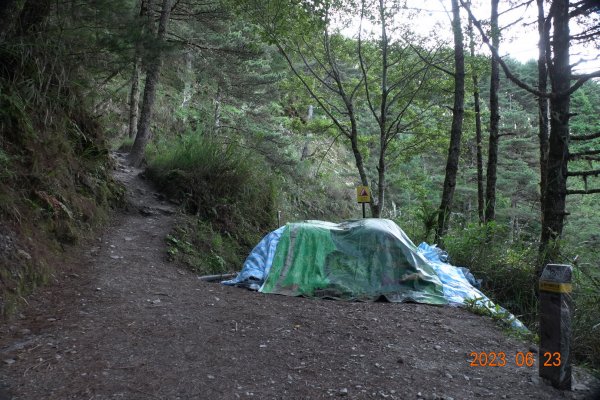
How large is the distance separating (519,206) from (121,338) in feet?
79.1

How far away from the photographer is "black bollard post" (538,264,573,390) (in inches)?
114

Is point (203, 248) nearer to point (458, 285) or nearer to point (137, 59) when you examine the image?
point (137, 59)

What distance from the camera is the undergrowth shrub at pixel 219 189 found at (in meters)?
7.87

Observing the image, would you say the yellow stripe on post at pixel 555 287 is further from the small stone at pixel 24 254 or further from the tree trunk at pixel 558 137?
the small stone at pixel 24 254

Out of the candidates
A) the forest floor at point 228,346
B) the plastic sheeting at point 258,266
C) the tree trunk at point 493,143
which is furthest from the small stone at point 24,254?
the tree trunk at point 493,143

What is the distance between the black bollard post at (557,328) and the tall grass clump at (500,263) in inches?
92.1

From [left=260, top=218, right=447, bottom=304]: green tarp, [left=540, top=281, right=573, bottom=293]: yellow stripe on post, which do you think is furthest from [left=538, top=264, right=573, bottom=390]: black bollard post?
[left=260, top=218, right=447, bottom=304]: green tarp

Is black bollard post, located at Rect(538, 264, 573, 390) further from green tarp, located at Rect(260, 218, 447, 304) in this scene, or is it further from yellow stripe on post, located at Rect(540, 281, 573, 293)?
green tarp, located at Rect(260, 218, 447, 304)

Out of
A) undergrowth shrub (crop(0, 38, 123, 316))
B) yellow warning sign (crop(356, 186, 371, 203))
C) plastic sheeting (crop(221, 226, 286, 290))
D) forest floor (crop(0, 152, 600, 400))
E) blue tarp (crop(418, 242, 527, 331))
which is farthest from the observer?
yellow warning sign (crop(356, 186, 371, 203))

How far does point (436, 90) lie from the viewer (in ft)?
39.4

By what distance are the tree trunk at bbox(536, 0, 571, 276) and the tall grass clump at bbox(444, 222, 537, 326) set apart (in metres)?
0.34

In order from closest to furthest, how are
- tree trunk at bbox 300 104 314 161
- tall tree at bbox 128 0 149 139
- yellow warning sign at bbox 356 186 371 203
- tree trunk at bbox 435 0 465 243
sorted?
tall tree at bbox 128 0 149 139 < tree trunk at bbox 435 0 465 243 < yellow warning sign at bbox 356 186 371 203 < tree trunk at bbox 300 104 314 161

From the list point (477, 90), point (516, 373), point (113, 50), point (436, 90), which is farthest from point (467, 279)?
point (477, 90)

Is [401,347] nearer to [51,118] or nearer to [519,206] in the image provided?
[51,118]
